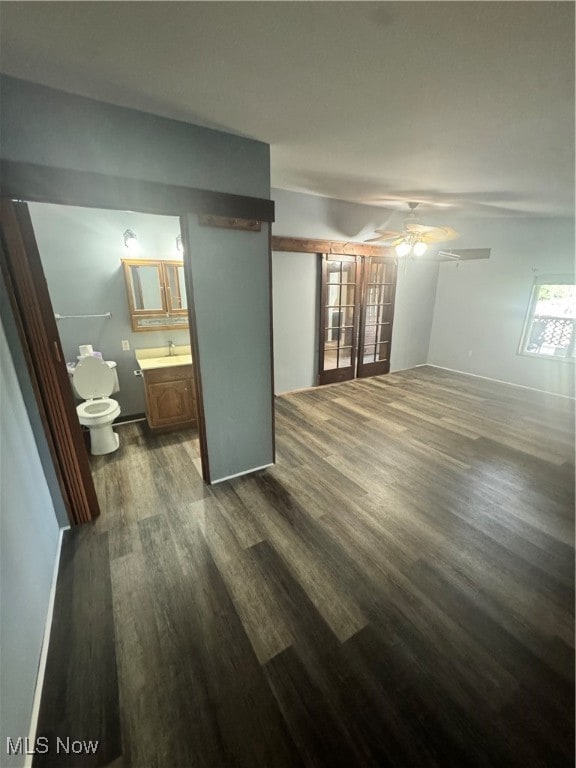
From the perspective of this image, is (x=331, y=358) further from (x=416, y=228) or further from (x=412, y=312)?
(x=416, y=228)

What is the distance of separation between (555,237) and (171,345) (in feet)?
18.7

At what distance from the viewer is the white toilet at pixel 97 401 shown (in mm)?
2816

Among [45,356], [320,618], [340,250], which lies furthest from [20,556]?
[340,250]

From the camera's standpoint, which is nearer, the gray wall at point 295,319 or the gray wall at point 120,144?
the gray wall at point 120,144

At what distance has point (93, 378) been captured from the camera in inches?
117

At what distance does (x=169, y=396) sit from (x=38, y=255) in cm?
181

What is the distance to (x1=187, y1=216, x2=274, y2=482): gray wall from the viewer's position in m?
2.01

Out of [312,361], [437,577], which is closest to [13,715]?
[437,577]

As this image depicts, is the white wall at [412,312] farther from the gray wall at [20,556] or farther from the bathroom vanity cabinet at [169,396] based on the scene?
the gray wall at [20,556]

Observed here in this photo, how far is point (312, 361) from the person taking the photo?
15.5 ft

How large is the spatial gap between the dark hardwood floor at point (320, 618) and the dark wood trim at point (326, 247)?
2846 millimetres

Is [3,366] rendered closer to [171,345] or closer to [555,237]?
[171,345]

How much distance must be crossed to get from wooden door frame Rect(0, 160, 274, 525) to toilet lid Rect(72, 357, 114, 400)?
4.11 ft

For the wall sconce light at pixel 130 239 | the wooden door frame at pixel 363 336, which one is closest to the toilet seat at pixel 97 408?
the wall sconce light at pixel 130 239
